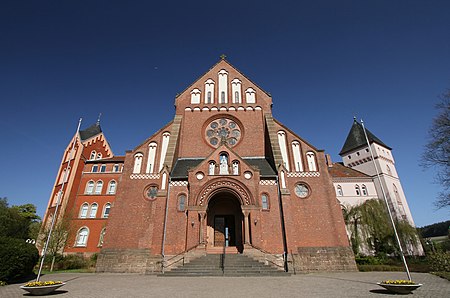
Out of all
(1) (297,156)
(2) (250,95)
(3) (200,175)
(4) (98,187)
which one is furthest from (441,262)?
(4) (98,187)

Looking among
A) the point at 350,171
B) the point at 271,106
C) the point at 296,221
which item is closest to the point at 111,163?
the point at 271,106

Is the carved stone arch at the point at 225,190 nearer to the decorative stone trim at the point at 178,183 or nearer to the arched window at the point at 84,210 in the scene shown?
the decorative stone trim at the point at 178,183

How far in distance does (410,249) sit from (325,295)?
31106mm

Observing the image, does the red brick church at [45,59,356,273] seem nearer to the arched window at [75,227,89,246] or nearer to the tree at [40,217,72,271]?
the tree at [40,217,72,271]

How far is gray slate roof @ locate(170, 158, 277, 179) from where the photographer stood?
20.6 meters

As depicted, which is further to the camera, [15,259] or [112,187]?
[112,187]

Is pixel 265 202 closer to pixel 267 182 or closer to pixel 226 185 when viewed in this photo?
pixel 267 182

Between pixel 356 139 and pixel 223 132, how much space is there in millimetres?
34903

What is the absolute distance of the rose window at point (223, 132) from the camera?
83.3ft

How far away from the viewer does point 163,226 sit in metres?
18.5

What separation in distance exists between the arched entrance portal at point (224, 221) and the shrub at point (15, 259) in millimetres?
11813

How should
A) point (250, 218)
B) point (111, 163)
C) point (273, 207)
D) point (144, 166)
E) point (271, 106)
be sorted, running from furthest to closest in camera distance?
point (111, 163), point (271, 106), point (144, 166), point (273, 207), point (250, 218)

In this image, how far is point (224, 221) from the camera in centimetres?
2123

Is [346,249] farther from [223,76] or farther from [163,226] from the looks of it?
[223,76]
